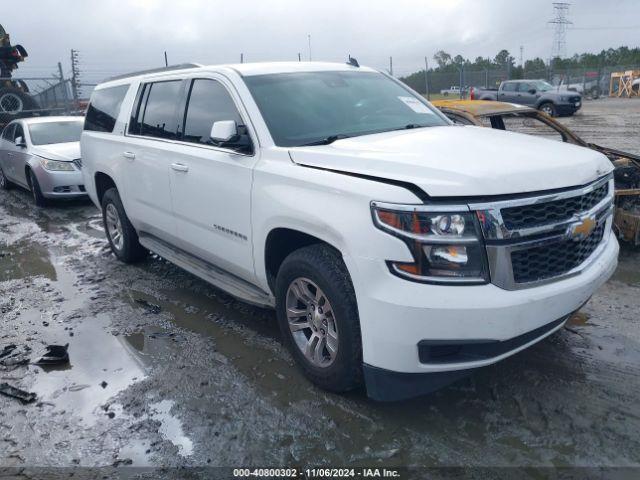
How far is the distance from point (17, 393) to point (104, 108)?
3.48 m

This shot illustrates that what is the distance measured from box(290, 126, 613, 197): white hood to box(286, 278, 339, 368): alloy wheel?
75cm

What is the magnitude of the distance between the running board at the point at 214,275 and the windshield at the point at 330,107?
1.07 metres

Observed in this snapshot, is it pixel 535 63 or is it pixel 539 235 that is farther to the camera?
pixel 535 63

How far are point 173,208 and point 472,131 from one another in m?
2.45

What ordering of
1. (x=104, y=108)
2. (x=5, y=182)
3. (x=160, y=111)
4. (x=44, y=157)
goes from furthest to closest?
Answer: (x=5, y=182)
(x=44, y=157)
(x=104, y=108)
(x=160, y=111)

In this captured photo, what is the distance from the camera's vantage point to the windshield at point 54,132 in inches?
407

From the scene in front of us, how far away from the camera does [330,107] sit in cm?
403

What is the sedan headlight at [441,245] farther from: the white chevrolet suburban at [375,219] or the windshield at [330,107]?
the windshield at [330,107]

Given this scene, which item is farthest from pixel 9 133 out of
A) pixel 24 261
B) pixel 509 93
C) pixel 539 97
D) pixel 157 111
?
pixel 539 97

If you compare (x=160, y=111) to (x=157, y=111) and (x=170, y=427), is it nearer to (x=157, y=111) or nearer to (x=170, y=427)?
(x=157, y=111)

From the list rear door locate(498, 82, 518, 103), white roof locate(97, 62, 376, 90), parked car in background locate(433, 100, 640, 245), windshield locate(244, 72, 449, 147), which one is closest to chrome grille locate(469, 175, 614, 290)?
windshield locate(244, 72, 449, 147)

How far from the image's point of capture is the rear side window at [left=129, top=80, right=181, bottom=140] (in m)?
4.72

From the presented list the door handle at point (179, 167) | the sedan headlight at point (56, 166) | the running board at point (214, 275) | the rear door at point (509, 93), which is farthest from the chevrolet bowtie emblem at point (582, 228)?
the rear door at point (509, 93)

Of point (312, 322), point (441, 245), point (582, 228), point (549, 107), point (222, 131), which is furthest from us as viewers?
point (549, 107)
